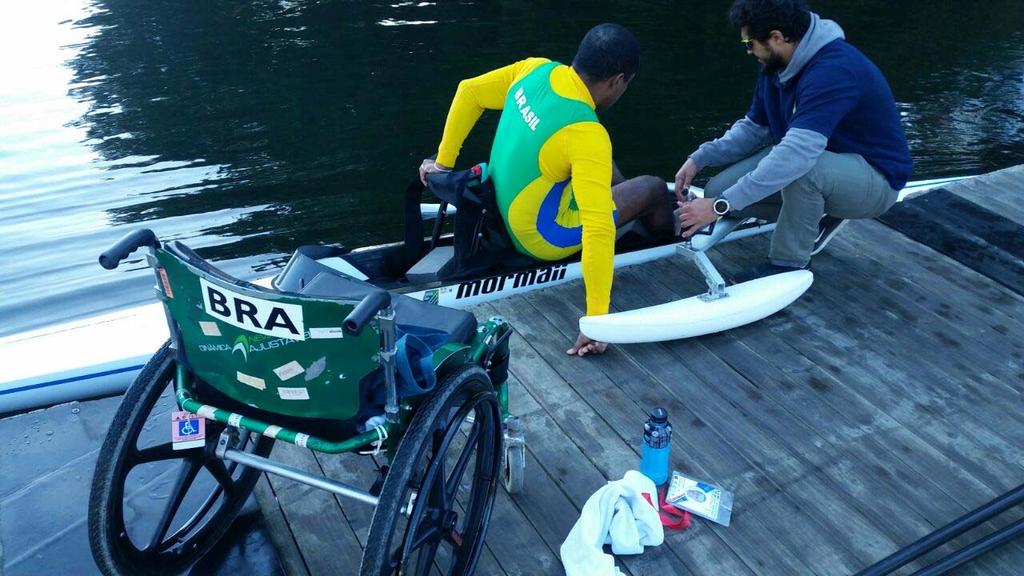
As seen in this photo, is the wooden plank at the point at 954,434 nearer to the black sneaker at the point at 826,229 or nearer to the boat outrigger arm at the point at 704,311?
the boat outrigger arm at the point at 704,311

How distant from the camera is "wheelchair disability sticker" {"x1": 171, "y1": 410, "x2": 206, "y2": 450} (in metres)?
2.07

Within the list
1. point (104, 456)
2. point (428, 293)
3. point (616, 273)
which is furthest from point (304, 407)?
point (616, 273)

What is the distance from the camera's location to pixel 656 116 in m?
9.32

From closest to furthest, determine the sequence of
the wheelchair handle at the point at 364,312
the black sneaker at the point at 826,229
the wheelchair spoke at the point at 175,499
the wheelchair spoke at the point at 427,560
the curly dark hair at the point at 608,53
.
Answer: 1. the wheelchair handle at the point at 364,312
2. the wheelchair spoke at the point at 427,560
3. the wheelchair spoke at the point at 175,499
4. the curly dark hair at the point at 608,53
5. the black sneaker at the point at 826,229

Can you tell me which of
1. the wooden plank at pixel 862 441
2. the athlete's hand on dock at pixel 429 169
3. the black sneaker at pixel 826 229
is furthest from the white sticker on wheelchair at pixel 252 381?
the black sneaker at pixel 826 229

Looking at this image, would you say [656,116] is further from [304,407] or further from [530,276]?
[304,407]

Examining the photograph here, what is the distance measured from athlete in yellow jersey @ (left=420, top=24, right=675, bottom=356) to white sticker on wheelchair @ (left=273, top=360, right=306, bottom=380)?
4.52ft

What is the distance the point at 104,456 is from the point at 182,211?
525 centimetres

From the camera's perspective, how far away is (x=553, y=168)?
10.3ft

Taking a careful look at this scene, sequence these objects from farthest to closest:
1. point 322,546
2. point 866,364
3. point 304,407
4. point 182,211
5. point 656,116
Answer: point 656,116, point 182,211, point 866,364, point 322,546, point 304,407

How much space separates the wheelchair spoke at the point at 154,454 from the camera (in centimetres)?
207

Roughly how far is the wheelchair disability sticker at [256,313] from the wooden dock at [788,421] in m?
0.84

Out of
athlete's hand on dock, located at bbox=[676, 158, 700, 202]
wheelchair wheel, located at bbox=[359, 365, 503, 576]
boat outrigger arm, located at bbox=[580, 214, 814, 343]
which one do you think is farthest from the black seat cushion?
athlete's hand on dock, located at bbox=[676, 158, 700, 202]

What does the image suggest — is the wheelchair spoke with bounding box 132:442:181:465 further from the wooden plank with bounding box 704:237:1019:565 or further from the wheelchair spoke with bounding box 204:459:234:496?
the wooden plank with bounding box 704:237:1019:565
